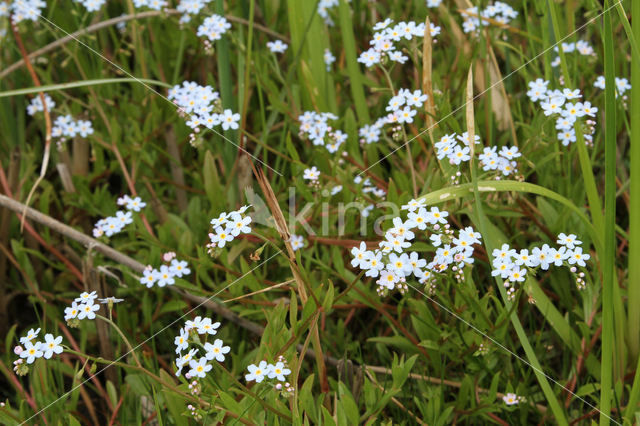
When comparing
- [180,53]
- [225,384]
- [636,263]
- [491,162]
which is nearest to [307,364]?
[225,384]

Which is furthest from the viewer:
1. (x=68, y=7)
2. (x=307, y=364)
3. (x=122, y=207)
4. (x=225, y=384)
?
(x=68, y=7)

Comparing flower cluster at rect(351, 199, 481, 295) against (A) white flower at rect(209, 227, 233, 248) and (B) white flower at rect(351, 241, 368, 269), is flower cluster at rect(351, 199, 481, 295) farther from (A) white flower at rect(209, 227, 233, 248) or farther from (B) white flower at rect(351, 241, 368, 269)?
(A) white flower at rect(209, 227, 233, 248)

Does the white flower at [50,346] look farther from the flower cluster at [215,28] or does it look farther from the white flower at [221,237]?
the flower cluster at [215,28]

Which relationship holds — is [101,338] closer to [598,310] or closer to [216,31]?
[216,31]

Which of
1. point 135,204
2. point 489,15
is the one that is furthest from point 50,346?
point 489,15

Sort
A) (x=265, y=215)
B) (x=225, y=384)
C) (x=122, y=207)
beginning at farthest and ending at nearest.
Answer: (x=122, y=207) → (x=265, y=215) → (x=225, y=384)

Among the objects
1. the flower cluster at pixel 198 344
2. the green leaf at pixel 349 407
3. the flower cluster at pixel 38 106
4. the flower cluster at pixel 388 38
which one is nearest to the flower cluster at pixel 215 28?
the flower cluster at pixel 388 38
